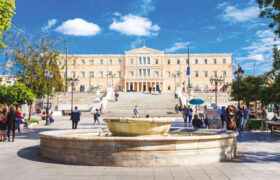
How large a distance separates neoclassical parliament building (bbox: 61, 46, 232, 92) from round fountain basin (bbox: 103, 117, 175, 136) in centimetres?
6693

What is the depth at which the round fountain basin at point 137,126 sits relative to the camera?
6.28 m

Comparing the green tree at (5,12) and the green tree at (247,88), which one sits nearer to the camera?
the green tree at (5,12)

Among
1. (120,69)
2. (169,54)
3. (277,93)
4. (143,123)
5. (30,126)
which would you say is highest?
(169,54)

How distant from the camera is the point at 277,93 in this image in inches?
571

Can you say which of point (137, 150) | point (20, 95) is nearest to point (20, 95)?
point (20, 95)

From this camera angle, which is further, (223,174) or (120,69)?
(120,69)

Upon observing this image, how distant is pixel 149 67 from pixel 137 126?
67917 mm

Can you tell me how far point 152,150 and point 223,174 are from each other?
1.63 metres

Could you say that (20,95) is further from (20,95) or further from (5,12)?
(5,12)

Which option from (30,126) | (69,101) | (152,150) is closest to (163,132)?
(152,150)

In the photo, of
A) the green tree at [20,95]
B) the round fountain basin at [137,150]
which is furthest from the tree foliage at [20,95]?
the round fountain basin at [137,150]

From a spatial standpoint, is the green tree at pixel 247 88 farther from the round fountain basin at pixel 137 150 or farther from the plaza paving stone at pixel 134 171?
the round fountain basin at pixel 137 150

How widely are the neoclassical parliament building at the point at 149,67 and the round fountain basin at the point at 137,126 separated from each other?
220 ft

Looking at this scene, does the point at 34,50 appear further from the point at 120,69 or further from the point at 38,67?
the point at 120,69
